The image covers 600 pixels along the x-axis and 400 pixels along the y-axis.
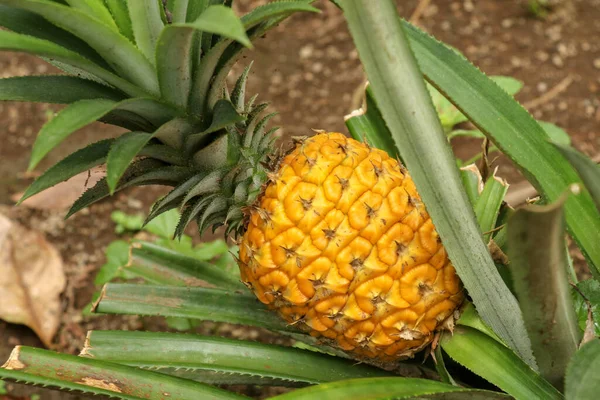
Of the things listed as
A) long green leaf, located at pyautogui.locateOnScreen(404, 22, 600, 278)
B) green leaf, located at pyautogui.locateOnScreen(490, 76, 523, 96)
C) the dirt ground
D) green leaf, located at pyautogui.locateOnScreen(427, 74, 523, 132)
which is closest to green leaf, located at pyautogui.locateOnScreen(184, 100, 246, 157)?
long green leaf, located at pyautogui.locateOnScreen(404, 22, 600, 278)

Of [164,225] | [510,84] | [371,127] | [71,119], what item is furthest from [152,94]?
[510,84]

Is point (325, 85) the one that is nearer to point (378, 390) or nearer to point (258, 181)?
point (258, 181)

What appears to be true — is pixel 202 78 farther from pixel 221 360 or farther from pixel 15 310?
pixel 15 310

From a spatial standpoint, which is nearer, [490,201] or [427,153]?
[427,153]

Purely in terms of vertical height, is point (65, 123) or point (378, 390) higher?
point (65, 123)

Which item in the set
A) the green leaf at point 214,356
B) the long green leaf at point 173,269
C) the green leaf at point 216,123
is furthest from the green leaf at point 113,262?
the green leaf at point 216,123

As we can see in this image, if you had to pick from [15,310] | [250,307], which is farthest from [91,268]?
[250,307]

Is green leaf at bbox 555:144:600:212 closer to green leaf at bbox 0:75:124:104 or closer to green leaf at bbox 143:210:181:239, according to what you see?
green leaf at bbox 0:75:124:104
